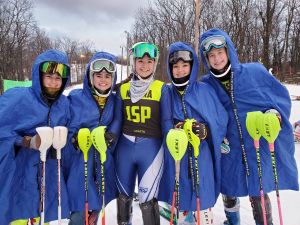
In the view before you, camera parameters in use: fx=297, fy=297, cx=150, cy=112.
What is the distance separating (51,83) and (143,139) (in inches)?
43.7

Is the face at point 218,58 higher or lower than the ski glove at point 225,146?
higher

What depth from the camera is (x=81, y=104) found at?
3186 millimetres

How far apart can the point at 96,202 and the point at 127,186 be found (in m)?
0.36

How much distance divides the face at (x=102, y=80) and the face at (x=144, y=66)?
1.07 ft

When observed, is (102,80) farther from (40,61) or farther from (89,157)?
(89,157)

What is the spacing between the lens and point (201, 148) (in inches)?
121

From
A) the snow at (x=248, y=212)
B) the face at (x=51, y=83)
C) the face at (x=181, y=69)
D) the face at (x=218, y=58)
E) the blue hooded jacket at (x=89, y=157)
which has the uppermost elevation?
the face at (x=218, y=58)

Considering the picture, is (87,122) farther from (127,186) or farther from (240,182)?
(240,182)

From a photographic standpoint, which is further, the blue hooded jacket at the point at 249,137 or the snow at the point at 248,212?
the snow at the point at 248,212

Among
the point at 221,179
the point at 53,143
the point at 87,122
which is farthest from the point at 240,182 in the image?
the point at 53,143

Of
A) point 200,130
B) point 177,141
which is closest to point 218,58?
point 200,130

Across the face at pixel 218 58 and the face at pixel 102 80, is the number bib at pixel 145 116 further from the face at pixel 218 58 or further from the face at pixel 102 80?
the face at pixel 218 58

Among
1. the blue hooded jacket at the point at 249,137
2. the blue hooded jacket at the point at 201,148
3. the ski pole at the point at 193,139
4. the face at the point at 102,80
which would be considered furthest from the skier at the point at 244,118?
the face at the point at 102,80

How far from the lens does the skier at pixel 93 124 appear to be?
3.08 meters
